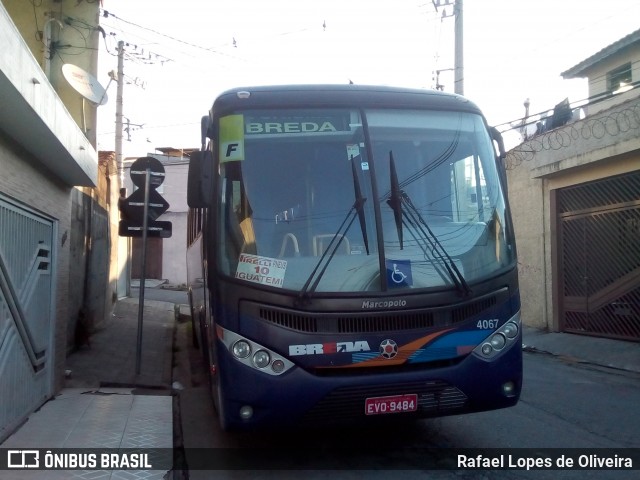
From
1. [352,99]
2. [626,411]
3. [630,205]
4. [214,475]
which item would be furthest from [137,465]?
[630,205]

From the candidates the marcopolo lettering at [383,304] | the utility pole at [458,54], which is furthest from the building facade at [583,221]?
the marcopolo lettering at [383,304]

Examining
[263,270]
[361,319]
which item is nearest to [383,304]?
[361,319]

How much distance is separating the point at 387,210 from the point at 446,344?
3.71 feet

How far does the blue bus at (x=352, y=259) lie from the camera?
4.99 metres

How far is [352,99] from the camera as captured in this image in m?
5.70


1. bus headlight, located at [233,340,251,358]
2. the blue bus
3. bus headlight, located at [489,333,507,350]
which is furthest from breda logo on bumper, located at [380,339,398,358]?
bus headlight, located at [233,340,251,358]

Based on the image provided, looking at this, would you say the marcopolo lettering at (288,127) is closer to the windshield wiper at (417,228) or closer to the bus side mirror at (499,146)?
the windshield wiper at (417,228)

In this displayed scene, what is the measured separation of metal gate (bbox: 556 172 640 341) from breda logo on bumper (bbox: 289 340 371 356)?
9045 mm

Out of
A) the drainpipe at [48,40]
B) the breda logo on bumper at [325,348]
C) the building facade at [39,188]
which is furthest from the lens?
the drainpipe at [48,40]

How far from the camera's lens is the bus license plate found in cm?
502

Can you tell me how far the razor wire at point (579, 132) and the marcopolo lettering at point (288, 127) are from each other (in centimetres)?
835

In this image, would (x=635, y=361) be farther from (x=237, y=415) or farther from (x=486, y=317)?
(x=237, y=415)

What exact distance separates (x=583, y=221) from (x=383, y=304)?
10330mm

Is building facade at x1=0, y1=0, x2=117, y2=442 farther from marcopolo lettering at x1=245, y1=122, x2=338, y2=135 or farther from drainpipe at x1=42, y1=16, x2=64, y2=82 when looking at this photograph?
marcopolo lettering at x1=245, y1=122, x2=338, y2=135
